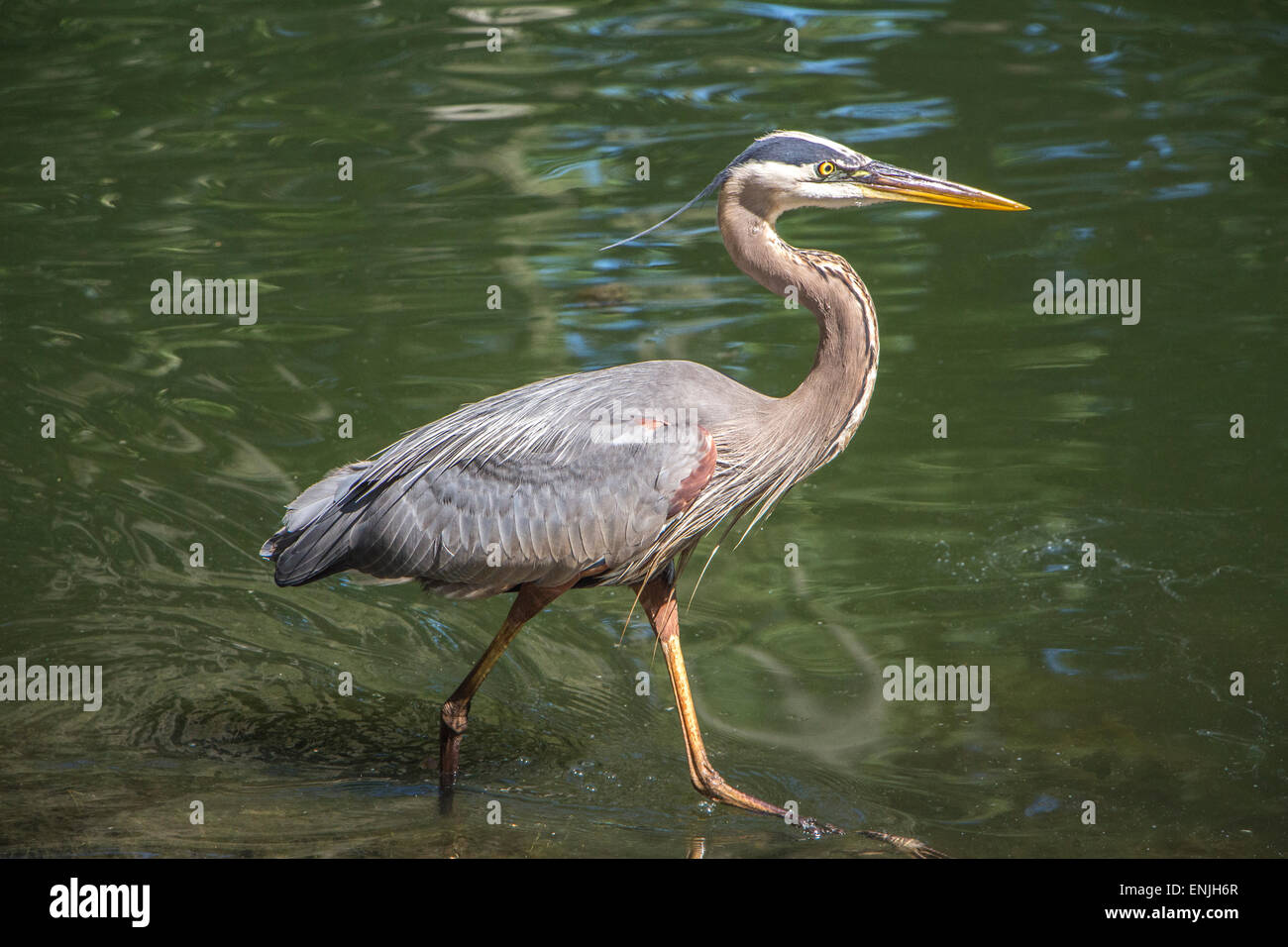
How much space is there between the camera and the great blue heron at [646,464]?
5.72 metres

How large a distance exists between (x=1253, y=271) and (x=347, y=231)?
7106mm

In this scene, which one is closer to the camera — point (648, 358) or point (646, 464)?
point (646, 464)

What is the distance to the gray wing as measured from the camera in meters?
5.73

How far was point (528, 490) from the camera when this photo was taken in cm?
586

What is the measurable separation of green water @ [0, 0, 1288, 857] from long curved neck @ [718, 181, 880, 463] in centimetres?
152

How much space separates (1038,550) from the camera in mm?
7715

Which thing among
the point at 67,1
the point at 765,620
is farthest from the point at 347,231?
the point at 67,1

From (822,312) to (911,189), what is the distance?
628 millimetres
